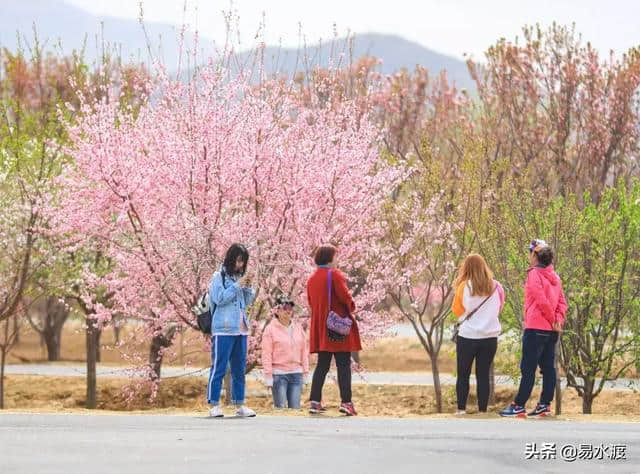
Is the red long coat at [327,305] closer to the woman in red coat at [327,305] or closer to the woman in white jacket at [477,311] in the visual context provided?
the woman in red coat at [327,305]

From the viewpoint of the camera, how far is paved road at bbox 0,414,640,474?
9344 millimetres

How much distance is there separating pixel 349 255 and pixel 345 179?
1.15 meters

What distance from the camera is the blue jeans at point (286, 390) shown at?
15008 millimetres

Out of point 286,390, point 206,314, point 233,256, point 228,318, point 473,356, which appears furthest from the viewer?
point 286,390

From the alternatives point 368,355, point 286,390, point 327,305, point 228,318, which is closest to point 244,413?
point 228,318

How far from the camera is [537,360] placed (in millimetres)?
13500

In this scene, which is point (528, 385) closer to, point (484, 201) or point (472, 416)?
point (472, 416)

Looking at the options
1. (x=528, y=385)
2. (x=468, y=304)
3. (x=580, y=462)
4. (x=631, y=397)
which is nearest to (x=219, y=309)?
(x=468, y=304)

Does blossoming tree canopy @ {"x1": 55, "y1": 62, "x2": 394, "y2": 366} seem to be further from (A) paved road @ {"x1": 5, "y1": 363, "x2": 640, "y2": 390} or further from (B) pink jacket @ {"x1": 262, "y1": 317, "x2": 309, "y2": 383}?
(A) paved road @ {"x1": 5, "y1": 363, "x2": 640, "y2": 390}

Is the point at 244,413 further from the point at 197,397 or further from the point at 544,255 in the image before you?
the point at 197,397

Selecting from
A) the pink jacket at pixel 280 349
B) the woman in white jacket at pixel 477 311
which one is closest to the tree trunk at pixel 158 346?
the pink jacket at pixel 280 349

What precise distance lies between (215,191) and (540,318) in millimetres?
6111

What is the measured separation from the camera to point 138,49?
67.1ft

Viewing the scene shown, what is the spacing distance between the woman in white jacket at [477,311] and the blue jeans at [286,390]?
2317 millimetres
